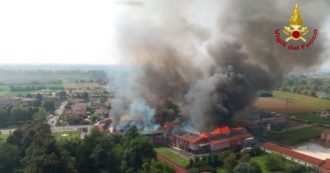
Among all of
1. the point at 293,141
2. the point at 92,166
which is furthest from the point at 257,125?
the point at 92,166

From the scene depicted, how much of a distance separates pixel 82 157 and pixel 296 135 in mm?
14072

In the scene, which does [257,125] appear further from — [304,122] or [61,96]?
[61,96]

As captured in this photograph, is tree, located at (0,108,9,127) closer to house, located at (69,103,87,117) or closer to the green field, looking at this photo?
house, located at (69,103,87,117)

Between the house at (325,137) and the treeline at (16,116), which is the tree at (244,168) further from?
the treeline at (16,116)

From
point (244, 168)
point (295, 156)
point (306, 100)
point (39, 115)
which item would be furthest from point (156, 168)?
point (306, 100)

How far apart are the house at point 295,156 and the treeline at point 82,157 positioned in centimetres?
715

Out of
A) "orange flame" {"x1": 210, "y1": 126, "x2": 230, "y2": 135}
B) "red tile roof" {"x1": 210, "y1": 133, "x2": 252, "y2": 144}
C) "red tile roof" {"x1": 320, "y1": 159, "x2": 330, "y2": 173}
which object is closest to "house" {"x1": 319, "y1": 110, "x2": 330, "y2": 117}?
"red tile roof" {"x1": 210, "y1": 133, "x2": 252, "y2": 144}

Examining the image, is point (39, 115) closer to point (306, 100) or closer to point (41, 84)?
point (306, 100)

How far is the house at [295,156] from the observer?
17.5m

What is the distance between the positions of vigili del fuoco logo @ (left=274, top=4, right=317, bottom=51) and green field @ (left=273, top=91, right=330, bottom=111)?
1145 cm

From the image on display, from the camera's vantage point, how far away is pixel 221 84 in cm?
2192

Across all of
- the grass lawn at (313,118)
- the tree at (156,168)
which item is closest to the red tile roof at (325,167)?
the tree at (156,168)

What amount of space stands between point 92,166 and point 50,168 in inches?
104

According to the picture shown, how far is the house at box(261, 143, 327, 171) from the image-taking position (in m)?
17.5
